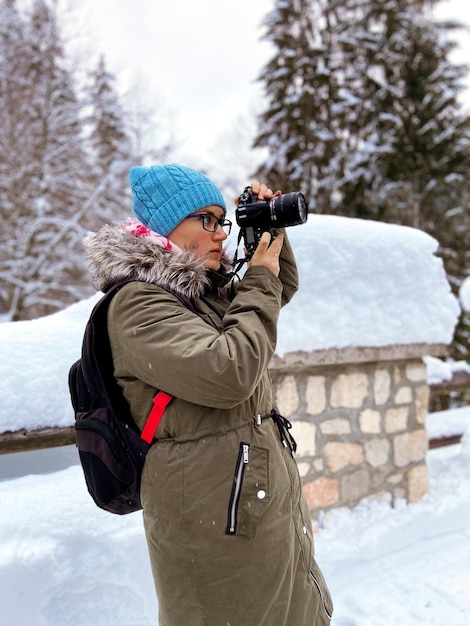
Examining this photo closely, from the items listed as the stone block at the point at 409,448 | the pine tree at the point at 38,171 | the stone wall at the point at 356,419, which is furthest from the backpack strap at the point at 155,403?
the pine tree at the point at 38,171

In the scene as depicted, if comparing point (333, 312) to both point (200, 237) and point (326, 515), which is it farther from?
point (200, 237)

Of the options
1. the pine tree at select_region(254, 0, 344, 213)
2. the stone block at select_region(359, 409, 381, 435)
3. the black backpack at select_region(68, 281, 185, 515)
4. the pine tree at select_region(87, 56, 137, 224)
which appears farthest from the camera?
the pine tree at select_region(254, 0, 344, 213)

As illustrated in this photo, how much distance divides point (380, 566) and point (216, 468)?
2039 mm

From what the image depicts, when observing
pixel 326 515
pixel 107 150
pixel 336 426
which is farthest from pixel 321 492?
pixel 107 150

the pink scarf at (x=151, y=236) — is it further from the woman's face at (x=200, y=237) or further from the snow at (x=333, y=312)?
the snow at (x=333, y=312)

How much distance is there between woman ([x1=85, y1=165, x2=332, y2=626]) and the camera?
1.07m

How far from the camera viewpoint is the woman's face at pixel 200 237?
132 centimetres

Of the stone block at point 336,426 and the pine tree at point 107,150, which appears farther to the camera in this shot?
the pine tree at point 107,150

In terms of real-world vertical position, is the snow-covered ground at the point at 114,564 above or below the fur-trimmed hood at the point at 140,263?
below

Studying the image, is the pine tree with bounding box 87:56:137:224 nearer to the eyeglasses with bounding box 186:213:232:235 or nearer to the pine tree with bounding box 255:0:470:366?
the pine tree with bounding box 255:0:470:366

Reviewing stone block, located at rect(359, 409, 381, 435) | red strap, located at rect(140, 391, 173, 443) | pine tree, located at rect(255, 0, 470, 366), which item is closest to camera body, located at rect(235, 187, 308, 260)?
red strap, located at rect(140, 391, 173, 443)

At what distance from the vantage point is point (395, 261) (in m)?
3.05

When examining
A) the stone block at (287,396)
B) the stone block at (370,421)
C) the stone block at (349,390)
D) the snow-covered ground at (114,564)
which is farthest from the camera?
the stone block at (370,421)

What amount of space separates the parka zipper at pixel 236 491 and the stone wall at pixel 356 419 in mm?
1462
